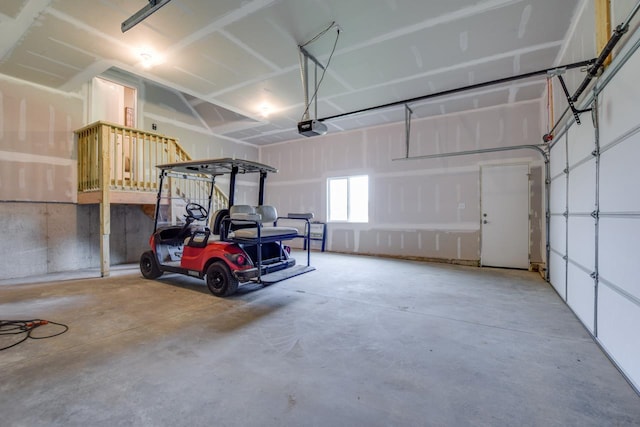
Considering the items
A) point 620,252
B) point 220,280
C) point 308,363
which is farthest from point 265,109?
point 620,252

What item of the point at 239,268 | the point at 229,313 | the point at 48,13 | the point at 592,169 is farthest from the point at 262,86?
the point at 592,169

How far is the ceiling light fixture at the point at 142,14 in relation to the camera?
8.98ft

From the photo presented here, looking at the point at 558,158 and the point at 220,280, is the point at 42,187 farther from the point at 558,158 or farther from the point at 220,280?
the point at 558,158

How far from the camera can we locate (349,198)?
7.76 m

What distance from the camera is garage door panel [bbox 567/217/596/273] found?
103 inches

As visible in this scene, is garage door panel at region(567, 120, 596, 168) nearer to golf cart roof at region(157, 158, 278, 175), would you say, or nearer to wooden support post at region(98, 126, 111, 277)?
golf cart roof at region(157, 158, 278, 175)

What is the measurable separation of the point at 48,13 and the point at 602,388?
5888 mm

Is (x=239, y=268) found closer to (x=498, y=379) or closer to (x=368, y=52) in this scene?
(x=498, y=379)

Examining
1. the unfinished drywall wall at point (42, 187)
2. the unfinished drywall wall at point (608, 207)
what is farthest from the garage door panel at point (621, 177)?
the unfinished drywall wall at point (42, 187)

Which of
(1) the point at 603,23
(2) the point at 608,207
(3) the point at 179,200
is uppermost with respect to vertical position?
(1) the point at 603,23

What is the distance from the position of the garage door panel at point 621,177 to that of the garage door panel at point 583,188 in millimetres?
269

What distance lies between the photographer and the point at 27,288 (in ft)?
13.2

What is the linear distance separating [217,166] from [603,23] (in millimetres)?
4450

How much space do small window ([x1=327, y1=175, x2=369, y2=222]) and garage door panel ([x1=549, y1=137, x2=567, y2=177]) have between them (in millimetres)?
3796
